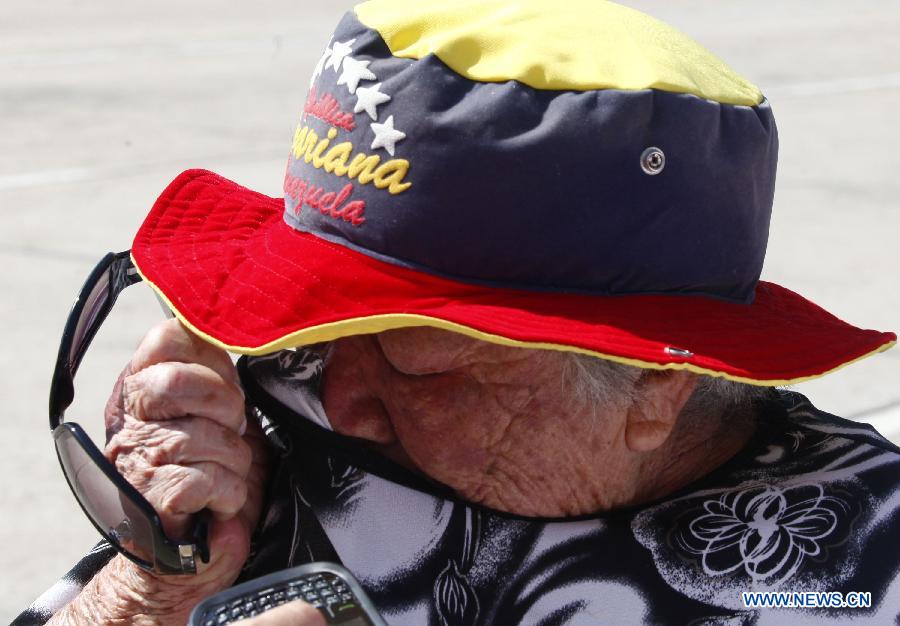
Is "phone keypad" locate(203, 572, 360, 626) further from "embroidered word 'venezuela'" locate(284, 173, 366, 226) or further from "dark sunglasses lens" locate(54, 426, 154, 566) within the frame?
"embroidered word 'venezuela'" locate(284, 173, 366, 226)

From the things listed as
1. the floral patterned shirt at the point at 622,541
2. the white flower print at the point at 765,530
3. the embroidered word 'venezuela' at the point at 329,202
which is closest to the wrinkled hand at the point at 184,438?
the floral patterned shirt at the point at 622,541

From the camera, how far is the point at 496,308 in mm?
1273

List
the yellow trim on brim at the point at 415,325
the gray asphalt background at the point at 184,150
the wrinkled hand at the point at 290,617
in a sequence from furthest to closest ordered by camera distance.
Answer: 1. the gray asphalt background at the point at 184,150
2. the yellow trim on brim at the point at 415,325
3. the wrinkled hand at the point at 290,617

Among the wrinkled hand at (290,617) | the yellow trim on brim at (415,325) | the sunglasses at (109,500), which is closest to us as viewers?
the wrinkled hand at (290,617)

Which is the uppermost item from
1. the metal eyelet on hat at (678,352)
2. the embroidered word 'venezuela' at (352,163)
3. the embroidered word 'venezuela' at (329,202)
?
the embroidered word 'venezuela' at (352,163)

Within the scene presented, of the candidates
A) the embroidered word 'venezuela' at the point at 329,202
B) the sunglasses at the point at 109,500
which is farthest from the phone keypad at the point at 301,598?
the embroidered word 'venezuela' at the point at 329,202

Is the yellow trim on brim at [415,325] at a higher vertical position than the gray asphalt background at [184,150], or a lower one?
higher

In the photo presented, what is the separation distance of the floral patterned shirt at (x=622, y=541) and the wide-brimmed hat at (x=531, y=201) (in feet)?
0.71

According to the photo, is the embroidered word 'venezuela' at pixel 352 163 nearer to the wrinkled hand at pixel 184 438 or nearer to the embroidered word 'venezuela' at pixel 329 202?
the embroidered word 'venezuela' at pixel 329 202

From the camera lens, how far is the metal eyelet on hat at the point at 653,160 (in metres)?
1.26

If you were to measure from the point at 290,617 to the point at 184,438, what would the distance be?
36 centimetres

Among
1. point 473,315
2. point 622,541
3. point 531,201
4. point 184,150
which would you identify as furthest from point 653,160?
point 184,150

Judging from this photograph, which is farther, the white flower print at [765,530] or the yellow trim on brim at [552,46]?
the white flower print at [765,530]

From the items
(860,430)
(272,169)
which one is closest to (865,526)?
(860,430)
